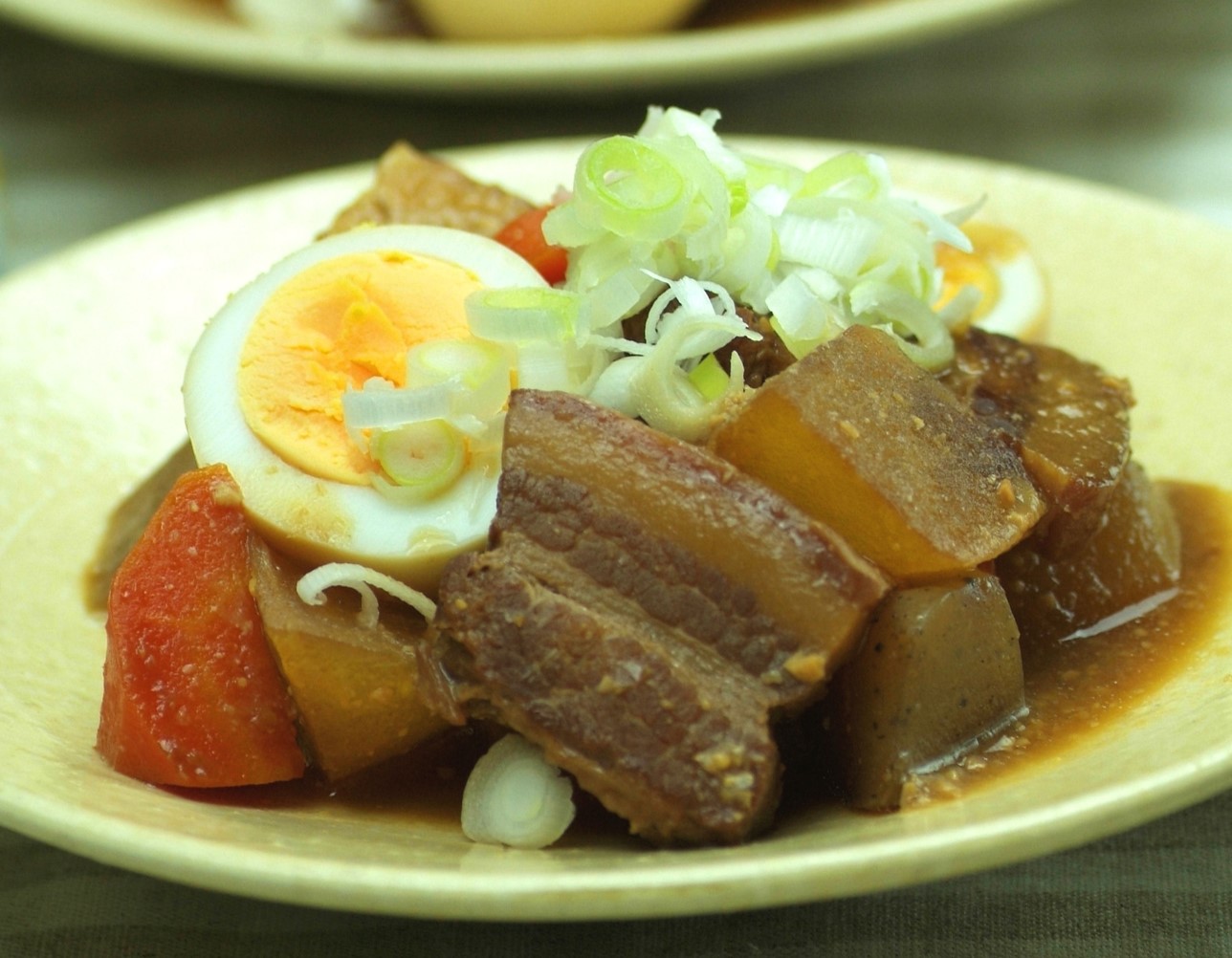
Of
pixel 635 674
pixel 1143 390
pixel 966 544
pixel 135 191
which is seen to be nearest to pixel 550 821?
pixel 635 674

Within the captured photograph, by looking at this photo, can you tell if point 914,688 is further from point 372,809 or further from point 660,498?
point 372,809

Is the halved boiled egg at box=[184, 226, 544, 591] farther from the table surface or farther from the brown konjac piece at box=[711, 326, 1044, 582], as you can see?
the table surface

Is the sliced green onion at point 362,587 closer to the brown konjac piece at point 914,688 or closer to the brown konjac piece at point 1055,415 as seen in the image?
the brown konjac piece at point 914,688

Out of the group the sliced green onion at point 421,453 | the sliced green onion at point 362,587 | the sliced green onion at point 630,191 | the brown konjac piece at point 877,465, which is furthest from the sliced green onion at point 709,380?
the sliced green onion at point 362,587

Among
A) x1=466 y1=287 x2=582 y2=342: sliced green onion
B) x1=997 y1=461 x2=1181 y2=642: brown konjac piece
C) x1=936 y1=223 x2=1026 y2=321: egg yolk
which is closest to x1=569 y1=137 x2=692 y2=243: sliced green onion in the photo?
x1=466 y1=287 x2=582 y2=342: sliced green onion

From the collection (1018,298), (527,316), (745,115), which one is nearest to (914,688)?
(527,316)

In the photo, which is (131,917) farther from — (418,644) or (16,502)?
(16,502)
